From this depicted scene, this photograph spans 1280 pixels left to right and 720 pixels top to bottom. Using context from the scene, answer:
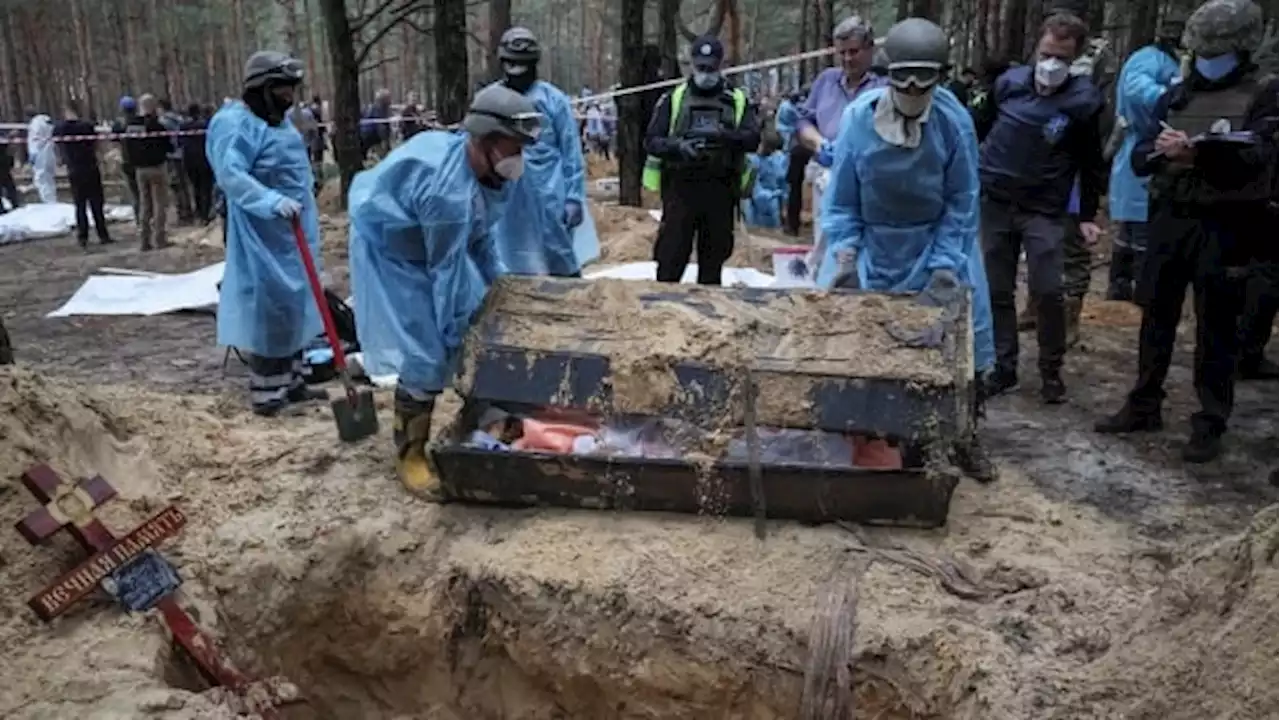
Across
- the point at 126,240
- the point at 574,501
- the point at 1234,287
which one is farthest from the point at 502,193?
the point at 126,240

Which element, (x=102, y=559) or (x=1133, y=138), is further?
(x=1133, y=138)

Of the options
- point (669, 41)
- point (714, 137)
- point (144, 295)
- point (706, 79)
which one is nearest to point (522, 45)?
point (706, 79)

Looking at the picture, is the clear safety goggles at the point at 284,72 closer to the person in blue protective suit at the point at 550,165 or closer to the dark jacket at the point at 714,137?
the person in blue protective suit at the point at 550,165

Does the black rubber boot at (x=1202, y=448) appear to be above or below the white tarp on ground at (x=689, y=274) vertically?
below

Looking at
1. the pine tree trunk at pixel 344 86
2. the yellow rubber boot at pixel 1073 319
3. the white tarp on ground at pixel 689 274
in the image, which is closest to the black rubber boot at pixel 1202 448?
the yellow rubber boot at pixel 1073 319

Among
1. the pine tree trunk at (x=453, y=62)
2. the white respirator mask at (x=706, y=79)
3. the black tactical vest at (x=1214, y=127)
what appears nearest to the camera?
the black tactical vest at (x=1214, y=127)

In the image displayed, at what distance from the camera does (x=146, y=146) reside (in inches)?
503

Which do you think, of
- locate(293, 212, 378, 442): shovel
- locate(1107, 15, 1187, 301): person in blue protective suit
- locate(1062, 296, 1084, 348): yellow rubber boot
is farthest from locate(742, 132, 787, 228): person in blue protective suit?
locate(293, 212, 378, 442): shovel

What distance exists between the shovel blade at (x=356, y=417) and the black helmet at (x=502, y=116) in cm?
153

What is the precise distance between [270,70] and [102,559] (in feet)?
9.20

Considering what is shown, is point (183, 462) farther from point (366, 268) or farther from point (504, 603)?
point (504, 603)

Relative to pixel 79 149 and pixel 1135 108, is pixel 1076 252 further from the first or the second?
pixel 79 149

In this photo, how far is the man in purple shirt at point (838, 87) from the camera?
6.87 meters

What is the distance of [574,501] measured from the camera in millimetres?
4344
